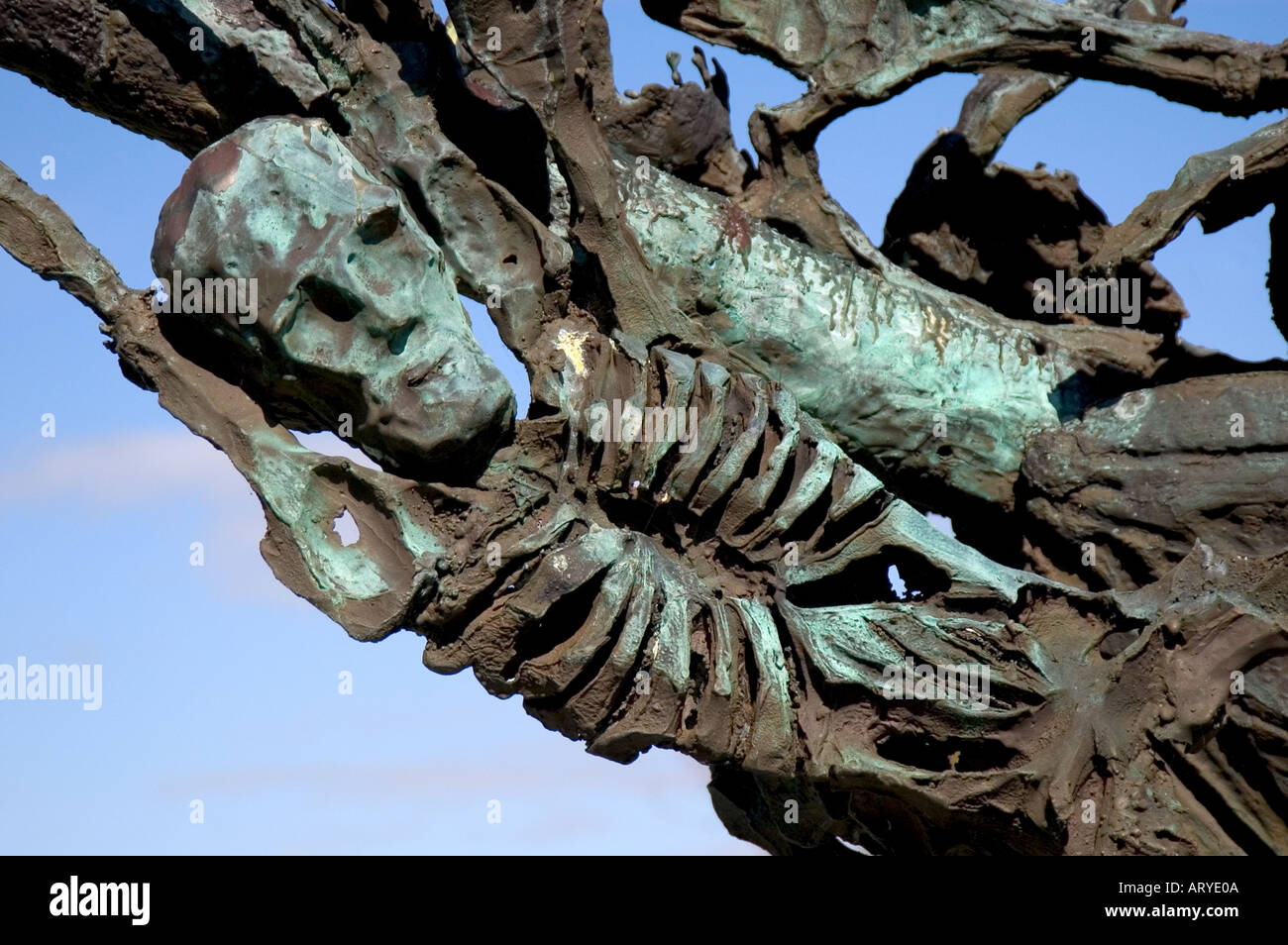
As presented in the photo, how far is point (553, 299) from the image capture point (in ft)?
15.5

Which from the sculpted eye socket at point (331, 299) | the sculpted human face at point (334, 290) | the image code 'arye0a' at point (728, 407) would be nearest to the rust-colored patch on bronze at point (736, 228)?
the image code 'arye0a' at point (728, 407)

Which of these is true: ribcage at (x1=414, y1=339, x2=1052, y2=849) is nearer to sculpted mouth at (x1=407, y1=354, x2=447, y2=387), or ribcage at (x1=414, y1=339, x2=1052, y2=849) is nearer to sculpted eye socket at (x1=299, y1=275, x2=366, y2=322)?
sculpted mouth at (x1=407, y1=354, x2=447, y2=387)

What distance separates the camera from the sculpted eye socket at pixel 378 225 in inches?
166

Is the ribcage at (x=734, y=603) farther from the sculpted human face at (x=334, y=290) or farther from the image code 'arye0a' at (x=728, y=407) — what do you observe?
the sculpted human face at (x=334, y=290)

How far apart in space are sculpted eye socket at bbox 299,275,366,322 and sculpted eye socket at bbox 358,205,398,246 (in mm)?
133

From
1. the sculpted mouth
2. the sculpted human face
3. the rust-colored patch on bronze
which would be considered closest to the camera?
the sculpted human face

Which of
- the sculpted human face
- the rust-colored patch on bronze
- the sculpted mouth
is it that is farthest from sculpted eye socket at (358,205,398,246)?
the rust-colored patch on bronze

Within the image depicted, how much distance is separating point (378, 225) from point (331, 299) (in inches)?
7.8

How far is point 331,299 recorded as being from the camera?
166 inches

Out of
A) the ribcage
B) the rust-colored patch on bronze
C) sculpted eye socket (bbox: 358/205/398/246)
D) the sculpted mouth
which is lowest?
the ribcage

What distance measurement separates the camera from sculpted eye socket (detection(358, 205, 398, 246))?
166 inches

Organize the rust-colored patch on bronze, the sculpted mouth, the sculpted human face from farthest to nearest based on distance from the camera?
the rust-colored patch on bronze → the sculpted mouth → the sculpted human face
